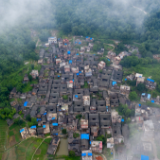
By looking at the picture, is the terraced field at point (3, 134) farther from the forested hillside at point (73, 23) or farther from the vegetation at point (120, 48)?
the vegetation at point (120, 48)

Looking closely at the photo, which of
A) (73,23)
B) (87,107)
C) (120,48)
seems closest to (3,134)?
(87,107)

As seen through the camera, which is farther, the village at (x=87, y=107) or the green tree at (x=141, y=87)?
the green tree at (x=141, y=87)

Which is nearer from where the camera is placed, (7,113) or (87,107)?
(7,113)

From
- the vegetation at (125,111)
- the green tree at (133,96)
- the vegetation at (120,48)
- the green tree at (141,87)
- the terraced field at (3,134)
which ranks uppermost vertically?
the vegetation at (120,48)

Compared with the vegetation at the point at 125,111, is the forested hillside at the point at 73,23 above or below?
above

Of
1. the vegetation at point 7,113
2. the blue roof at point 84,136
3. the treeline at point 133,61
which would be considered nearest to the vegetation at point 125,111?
the blue roof at point 84,136

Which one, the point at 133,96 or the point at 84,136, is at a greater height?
the point at 133,96

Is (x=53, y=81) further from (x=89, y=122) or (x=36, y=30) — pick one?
(x=36, y=30)

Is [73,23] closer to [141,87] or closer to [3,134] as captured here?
[141,87]

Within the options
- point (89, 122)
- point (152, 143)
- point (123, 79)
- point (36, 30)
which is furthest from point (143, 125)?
point (36, 30)

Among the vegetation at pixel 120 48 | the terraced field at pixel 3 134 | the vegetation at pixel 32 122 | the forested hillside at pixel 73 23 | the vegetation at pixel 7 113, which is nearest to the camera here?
the terraced field at pixel 3 134
